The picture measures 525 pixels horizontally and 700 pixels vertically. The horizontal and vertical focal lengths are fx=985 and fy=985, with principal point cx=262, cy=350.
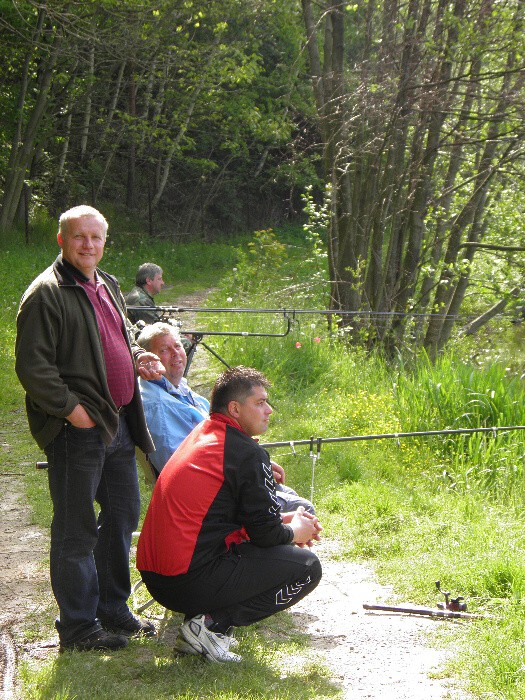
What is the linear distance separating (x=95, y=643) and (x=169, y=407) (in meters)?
1.23

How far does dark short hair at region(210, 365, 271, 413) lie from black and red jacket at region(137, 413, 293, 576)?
0.29 ft

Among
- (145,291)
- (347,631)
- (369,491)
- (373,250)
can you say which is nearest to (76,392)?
(347,631)

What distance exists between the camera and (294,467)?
6.87 metres

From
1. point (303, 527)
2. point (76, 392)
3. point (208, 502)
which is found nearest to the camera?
point (208, 502)

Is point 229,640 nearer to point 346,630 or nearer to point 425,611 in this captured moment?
point 346,630

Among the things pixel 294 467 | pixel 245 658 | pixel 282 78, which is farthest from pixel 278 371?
pixel 282 78

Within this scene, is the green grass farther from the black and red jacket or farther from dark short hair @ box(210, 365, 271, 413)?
dark short hair @ box(210, 365, 271, 413)

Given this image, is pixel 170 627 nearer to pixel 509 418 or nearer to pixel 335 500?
pixel 335 500

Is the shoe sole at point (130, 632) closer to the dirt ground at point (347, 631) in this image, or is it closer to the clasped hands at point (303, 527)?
the dirt ground at point (347, 631)

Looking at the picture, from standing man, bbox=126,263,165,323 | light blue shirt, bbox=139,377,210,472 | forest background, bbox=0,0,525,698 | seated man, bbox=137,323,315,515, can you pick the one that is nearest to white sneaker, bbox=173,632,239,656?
forest background, bbox=0,0,525,698

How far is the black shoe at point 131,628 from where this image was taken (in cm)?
403

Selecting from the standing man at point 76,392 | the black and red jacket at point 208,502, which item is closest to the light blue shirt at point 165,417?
the standing man at point 76,392

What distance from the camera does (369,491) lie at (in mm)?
6012

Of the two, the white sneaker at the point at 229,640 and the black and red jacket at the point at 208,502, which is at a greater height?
the black and red jacket at the point at 208,502
